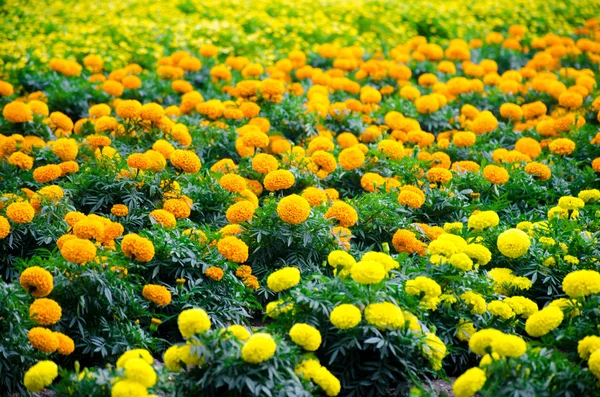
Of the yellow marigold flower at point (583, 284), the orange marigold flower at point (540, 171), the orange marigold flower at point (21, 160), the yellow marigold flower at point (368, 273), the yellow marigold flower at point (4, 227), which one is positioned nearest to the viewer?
the yellow marigold flower at point (368, 273)

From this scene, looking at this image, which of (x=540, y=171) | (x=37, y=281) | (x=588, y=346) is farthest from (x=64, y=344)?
(x=540, y=171)

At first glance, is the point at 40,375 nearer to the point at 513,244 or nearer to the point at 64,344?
the point at 64,344

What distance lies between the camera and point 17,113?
235 inches

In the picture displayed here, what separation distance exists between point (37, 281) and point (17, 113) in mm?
2863

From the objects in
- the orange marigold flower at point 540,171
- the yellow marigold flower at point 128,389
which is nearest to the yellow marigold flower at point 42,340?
the yellow marigold flower at point 128,389

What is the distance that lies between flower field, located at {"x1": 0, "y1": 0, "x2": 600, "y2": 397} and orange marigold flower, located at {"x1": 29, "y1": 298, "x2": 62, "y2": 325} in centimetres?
1

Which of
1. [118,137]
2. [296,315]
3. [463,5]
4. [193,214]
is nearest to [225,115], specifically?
[118,137]

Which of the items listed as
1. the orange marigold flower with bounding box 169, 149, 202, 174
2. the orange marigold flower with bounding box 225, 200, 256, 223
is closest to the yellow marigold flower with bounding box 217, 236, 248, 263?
the orange marigold flower with bounding box 225, 200, 256, 223

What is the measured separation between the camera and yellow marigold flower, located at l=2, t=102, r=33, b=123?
19.5 ft

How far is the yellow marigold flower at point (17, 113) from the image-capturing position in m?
5.95

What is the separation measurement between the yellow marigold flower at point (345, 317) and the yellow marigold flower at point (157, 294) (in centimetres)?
99

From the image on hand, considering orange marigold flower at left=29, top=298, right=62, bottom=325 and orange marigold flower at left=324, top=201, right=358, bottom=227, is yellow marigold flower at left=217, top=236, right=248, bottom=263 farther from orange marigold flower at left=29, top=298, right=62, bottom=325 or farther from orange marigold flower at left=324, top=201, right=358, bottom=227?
orange marigold flower at left=29, top=298, right=62, bottom=325

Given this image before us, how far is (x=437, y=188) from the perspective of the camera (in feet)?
17.9

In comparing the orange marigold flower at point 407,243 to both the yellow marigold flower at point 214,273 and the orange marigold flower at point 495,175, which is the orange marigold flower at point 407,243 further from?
the yellow marigold flower at point 214,273
